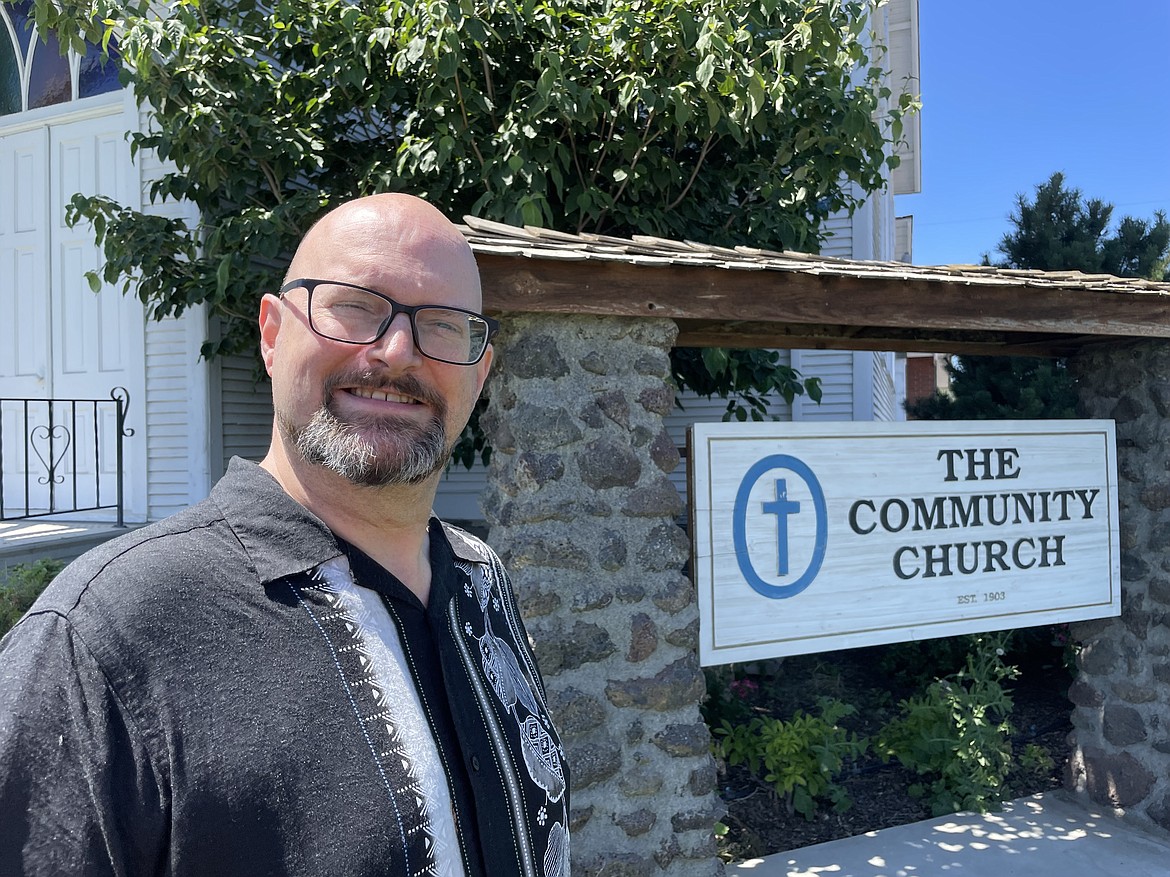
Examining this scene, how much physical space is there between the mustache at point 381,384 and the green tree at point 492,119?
104 inches

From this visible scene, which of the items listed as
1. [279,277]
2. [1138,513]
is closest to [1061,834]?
[1138,513]

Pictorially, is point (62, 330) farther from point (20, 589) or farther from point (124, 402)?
point (20, 589)

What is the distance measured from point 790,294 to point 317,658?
2329 mm

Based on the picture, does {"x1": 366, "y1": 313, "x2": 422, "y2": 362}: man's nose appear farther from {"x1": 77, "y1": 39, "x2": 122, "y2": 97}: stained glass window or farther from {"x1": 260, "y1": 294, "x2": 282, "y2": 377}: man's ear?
{"x1": 77, "y1": 39, "x2": 122, "y2": 97}: stained glass window

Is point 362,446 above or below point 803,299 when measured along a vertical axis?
below

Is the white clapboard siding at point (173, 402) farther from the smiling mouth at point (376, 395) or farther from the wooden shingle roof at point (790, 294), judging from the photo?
the smiling mouth at point (376, 395)

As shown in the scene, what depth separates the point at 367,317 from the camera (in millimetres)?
1179

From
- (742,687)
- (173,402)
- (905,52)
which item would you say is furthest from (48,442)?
(905,52)

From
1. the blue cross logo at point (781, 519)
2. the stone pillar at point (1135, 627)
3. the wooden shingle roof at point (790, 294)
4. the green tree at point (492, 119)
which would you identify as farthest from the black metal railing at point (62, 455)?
the stone pillar at point (1135, 627)

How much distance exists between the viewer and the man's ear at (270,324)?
1.21 metres

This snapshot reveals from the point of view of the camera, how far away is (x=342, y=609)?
1050 mm

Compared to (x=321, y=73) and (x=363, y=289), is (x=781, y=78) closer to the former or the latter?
(x=321, y=73)

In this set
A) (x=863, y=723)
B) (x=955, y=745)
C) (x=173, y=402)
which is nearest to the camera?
(x=955, y=745)

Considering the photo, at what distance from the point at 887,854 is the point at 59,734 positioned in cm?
362
